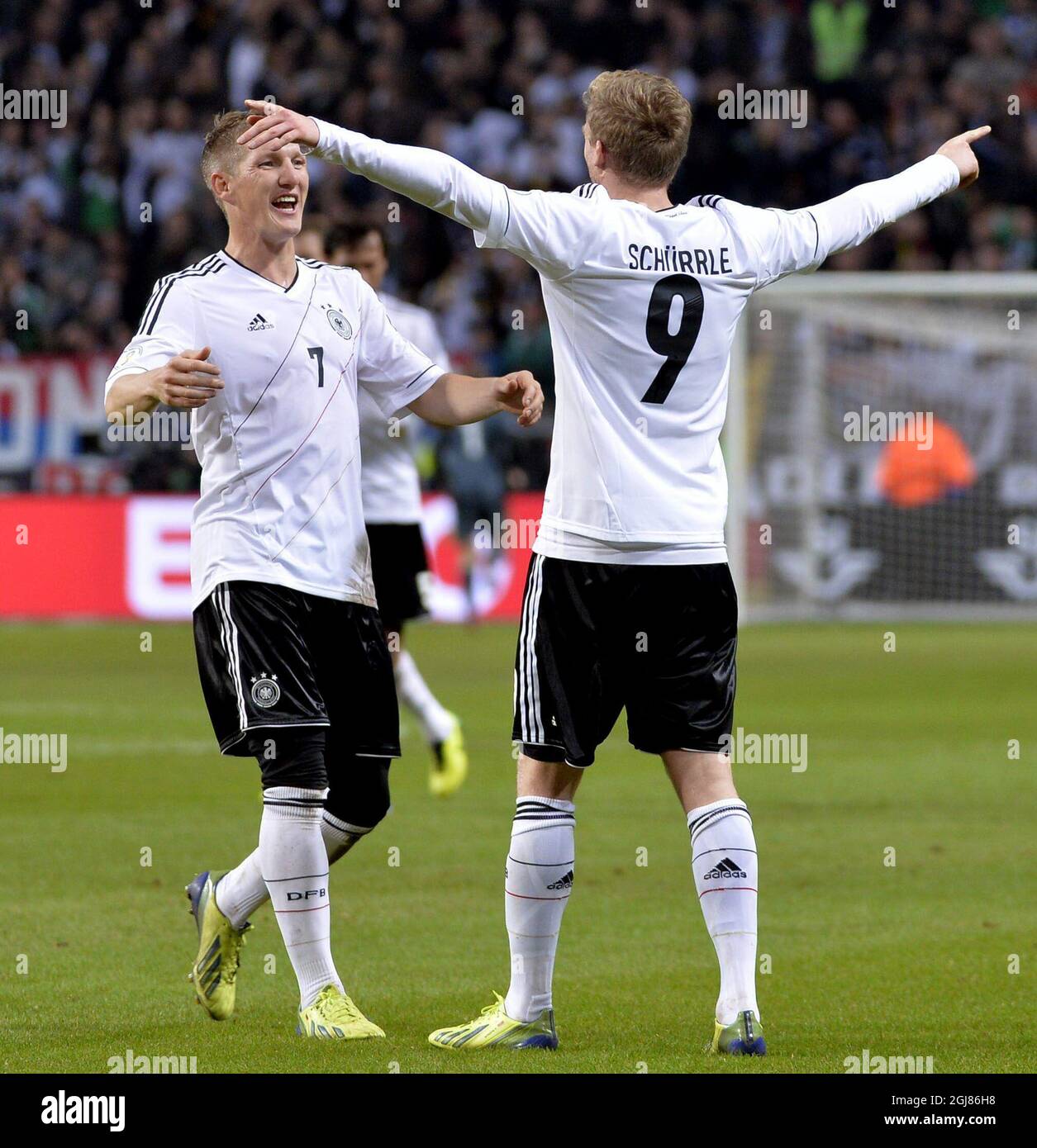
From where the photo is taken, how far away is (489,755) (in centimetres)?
982

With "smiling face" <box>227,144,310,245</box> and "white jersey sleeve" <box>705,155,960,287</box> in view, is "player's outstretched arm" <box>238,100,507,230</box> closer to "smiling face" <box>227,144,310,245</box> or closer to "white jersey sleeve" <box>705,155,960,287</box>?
"smiling face" <box>227,144,310,245</box>

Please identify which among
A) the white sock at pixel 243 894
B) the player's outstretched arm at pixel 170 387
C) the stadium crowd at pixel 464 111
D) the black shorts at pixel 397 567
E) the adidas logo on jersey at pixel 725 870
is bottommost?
the white sock at pixel 243 894

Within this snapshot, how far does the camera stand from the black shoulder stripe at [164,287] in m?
4.58

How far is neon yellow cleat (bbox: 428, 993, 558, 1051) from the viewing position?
4.38 meters

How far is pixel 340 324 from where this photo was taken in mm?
4797

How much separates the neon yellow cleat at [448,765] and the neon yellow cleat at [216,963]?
357 centimetres

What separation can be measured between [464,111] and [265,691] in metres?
17.5

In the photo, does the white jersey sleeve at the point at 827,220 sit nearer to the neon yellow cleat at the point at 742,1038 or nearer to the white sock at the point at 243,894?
the neon yellow cleat at the point at 742,1038

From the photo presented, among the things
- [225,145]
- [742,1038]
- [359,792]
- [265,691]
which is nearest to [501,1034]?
[742,1038]

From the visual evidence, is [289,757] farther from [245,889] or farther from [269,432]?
[269,432]

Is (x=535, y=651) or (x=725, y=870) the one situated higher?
(x=535, y=651)

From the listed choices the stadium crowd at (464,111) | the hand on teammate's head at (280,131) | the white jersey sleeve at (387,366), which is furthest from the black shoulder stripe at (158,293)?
the stadium crowd at (464,111)

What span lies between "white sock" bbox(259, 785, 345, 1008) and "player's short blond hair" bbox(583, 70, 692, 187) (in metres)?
1.60

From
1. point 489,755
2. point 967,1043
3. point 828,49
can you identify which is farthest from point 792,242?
point 828,49
